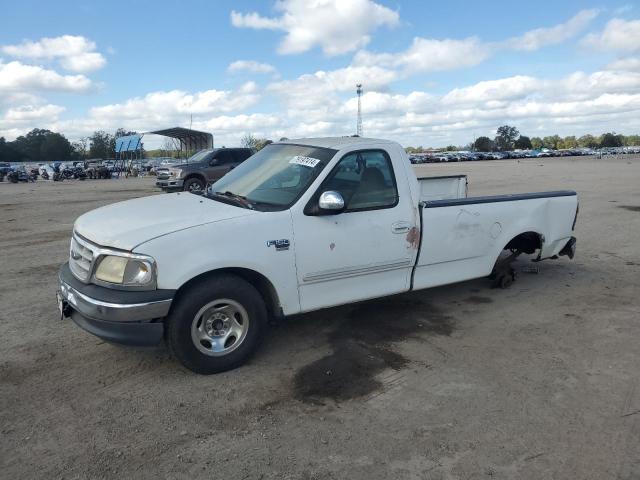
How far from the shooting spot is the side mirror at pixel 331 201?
13.8ft

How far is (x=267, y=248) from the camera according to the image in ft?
13.3

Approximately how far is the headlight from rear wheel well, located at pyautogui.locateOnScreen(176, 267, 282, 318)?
0.39 meters

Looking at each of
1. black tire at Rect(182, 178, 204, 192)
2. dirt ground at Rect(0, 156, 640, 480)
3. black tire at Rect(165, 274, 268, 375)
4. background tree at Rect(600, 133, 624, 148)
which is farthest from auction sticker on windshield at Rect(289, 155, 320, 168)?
background tree at Rect(600, 133, 624, 148)

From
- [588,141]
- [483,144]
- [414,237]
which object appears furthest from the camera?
[588,141]

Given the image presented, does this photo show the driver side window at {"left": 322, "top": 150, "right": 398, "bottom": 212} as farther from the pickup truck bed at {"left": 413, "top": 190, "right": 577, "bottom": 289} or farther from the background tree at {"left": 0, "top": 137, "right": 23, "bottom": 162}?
the background tree at {"left": 0, "top": 137, "right": 23, "bottom": 162}

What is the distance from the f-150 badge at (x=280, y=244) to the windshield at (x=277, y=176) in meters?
0.29

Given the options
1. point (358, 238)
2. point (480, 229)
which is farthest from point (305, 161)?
point (480, 229)

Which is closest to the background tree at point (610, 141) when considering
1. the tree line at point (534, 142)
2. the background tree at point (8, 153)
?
the tree line at point (534, 142)

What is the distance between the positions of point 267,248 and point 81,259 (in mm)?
1493

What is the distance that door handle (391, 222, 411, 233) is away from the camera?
15.5ft

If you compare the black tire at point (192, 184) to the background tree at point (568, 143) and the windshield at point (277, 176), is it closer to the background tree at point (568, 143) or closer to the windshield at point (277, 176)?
the windshield at point (277, 176)

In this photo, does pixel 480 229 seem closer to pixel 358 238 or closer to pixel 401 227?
pixel 401 227

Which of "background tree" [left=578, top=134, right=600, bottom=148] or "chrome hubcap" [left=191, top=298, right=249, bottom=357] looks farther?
"background tree" [left=578, top=134, right=600, bottom=148]

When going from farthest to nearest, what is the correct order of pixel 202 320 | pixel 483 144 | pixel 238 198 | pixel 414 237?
1. pixel 483 144
2. pixel 414 237
3. pixel 238 198
4. pixel 202 320
